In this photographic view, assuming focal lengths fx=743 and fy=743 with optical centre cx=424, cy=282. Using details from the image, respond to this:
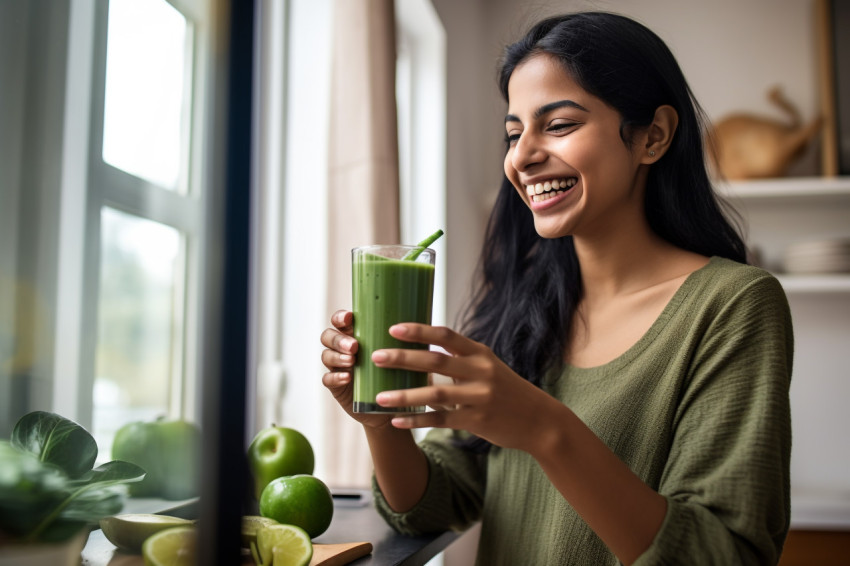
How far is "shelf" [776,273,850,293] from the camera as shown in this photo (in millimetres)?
3043

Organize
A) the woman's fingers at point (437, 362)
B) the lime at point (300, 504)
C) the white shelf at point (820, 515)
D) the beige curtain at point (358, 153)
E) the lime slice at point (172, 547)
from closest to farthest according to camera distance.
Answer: the lime slice at point (172, 547) < the woman's fingers at point (437, 362) < the lime at point (300, 504) < the beige curtain at point (358, 153) < the white shelf at point (820, 515)

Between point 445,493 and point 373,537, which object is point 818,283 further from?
point 373,537

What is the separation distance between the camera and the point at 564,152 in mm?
1241

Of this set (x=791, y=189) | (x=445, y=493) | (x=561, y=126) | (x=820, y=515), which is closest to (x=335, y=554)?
(x=445, y=493)

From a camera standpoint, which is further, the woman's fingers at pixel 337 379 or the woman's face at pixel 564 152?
the woman's face at pixel 564 152

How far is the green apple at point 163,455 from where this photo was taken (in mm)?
462

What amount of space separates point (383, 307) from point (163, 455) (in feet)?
1.36

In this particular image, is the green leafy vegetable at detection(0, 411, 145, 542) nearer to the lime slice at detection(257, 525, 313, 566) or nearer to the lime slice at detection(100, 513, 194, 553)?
the lime slice at detection(100, 513, 194, 553)

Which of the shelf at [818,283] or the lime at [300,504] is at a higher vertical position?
the shelf at [818,283]

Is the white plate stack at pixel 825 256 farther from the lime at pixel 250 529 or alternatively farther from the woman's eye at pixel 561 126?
the lime at pixel 250 529

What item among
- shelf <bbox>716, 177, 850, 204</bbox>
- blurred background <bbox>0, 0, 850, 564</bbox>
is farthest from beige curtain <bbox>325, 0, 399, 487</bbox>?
shelf <bbox>716, 177, 850, 204</bbox>

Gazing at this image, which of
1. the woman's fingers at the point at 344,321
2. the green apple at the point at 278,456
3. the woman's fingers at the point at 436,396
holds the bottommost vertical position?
the green apple at the point at 278,456

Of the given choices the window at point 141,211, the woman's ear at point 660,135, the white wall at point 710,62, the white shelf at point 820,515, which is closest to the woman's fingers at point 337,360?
the window at point 141,211

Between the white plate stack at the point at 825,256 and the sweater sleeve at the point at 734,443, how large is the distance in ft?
7.32
